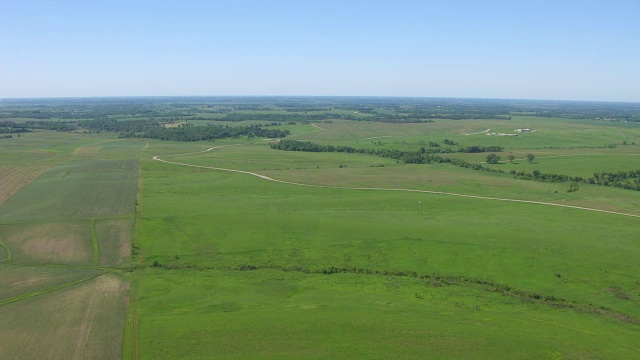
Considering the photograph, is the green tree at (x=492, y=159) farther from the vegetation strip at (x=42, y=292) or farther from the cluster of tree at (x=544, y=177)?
the vegetation strip at (x=42, y=292)

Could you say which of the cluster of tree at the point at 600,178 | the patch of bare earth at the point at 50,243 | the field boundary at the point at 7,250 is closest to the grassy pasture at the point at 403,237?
the patch of bare earth at the point at 50,243

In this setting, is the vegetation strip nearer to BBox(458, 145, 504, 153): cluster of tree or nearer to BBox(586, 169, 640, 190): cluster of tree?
BBox(586, 169, 640, 190): cluster of tree

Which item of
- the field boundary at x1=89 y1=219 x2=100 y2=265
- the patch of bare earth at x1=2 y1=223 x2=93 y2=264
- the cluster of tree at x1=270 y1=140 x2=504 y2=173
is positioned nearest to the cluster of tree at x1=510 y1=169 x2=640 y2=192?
the cluster of tree at x1=270 y1=140 x2=504 y2=173

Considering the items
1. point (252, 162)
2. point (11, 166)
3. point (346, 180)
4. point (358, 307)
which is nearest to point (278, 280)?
point (358, 307)

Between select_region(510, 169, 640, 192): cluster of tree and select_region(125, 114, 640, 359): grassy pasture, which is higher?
select_region(510, 169, 640, 192): cluster of tree

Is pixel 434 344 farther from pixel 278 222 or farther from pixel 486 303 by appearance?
pixel 278 222

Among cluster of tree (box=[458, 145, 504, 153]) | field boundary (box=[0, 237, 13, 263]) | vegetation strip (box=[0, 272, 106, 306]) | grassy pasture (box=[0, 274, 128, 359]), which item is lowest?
grassy pasture (box=[0, 274, 128, 359])

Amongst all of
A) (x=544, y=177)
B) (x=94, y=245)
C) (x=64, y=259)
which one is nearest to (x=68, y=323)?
(x=64, y=259)
